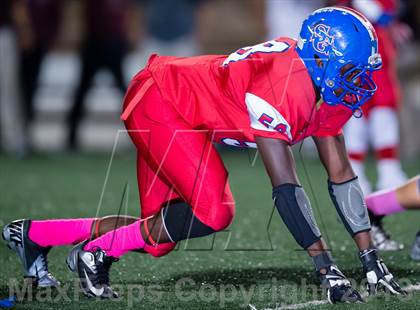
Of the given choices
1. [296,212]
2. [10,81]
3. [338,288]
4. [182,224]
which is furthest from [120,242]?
[10,81]

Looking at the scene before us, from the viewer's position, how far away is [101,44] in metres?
9.41

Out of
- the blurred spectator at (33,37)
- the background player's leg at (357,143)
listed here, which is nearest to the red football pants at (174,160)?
the background player's leg at (357,143)

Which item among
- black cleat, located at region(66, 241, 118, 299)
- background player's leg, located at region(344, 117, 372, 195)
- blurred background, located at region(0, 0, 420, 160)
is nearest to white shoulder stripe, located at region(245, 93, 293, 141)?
black cleat, located at region(66, 241, 118, 299)

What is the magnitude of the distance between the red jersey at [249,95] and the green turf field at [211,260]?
0.62 metres

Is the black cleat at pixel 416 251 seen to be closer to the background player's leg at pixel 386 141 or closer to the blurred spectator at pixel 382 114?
the blurred spectator at pixel 382 114

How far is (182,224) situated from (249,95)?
586 millimetres

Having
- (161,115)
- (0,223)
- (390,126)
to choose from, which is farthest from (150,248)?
(390,126)

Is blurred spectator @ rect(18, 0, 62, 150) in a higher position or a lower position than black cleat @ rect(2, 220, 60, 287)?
lower

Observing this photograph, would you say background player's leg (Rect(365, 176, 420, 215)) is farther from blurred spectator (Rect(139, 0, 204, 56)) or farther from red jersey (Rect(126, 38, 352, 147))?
blurred spectator (Rect(139, 0, 204, 56))

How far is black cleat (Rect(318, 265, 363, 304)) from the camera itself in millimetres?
3605

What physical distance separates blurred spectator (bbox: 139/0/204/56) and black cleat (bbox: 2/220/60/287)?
6.07 metres

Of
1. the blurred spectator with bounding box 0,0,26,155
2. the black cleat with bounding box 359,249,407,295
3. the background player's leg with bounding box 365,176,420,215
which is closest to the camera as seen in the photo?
the black cleat with bounding box 359,249,407,295

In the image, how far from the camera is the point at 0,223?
554cm

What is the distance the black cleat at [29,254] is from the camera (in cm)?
402
